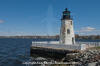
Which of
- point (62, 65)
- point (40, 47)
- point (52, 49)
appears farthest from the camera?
point (40, 47)

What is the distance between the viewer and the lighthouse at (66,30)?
28.3 metres

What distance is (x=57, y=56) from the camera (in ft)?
77.3

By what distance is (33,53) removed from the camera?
29.4 meters

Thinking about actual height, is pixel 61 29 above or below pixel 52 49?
above

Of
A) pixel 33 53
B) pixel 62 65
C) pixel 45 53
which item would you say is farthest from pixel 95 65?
pixel 33 53

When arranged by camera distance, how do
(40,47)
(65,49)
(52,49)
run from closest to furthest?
(65,49)
(52,49)
(40,47)

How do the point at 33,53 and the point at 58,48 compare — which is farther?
the point at 33,53

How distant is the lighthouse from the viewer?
92.9ft

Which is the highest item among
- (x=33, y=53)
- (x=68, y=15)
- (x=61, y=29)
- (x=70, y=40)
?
(x=68, y=15)

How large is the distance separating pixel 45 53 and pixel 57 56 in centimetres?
330

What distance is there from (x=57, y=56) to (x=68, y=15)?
9132mm

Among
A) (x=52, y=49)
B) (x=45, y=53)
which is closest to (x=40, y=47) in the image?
(x=45, y=53)

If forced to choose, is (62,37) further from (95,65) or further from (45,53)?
(95,65)

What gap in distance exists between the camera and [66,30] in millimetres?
28406
